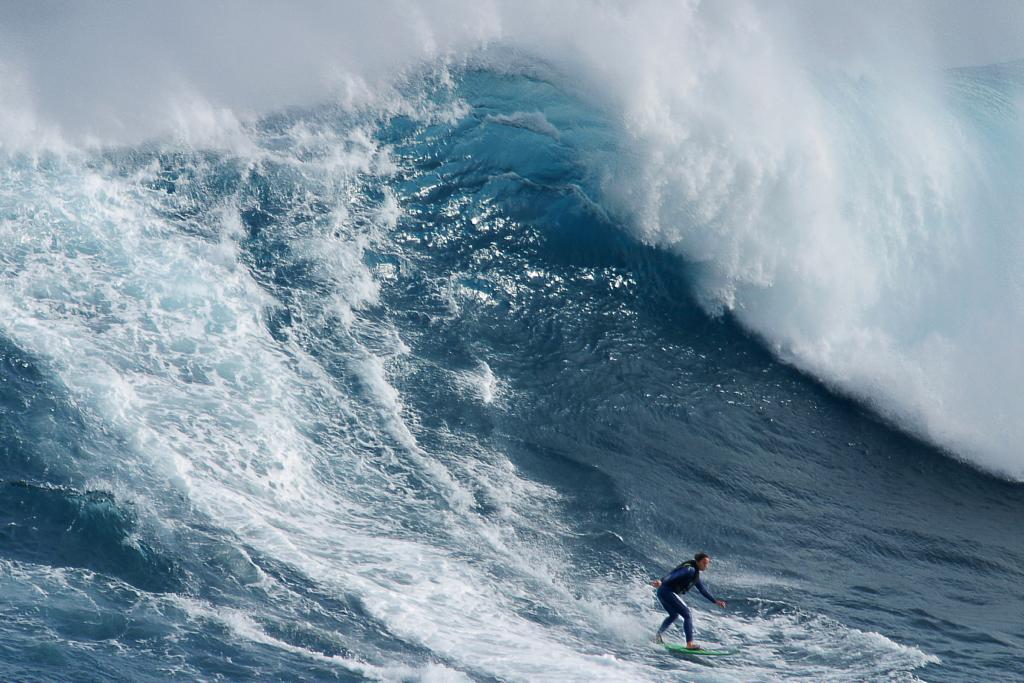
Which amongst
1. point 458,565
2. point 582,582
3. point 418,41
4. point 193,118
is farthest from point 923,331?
point 193,118

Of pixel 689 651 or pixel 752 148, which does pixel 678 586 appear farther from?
pixel 752 148

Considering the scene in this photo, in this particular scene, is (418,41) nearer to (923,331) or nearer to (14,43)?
(14,43)

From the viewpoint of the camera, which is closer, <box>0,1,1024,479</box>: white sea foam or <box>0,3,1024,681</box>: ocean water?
<box>0,3,1024,681</box>: ocean water

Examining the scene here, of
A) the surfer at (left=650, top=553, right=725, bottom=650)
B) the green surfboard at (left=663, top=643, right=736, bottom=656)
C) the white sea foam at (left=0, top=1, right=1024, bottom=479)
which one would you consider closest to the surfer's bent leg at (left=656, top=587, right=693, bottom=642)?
the surfer at (left=650, top=553, right=725, bottom=650)

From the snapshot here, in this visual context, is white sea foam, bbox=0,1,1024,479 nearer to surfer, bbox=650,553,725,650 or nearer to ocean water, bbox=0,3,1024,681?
ocean water, bbox=0,3,1024,681

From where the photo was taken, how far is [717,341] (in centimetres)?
1875

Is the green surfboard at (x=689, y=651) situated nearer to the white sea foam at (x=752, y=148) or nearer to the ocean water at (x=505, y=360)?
the ocean water at (x=505, y=360)

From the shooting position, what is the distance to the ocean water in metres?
11.6

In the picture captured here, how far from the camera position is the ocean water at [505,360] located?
11.6 metres

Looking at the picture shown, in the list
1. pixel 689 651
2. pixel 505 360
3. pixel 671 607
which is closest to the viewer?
pixel 689 651

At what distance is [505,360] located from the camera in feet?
56.1

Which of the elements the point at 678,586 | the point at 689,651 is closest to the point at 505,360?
the point at 678,586

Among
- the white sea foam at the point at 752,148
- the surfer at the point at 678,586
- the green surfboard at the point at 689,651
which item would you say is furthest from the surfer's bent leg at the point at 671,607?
the white sea foam at the point at 752,148

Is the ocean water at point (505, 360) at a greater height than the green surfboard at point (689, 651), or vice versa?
the ocean water at point (505, 360)
